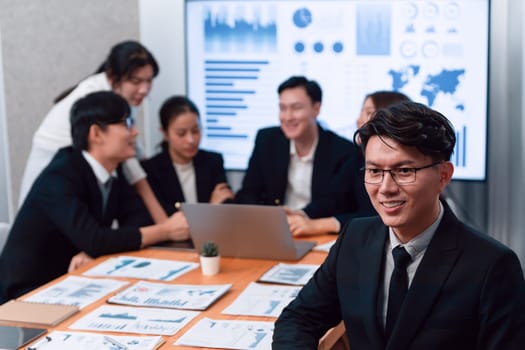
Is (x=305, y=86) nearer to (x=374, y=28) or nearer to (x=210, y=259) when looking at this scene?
(x=374, y=28)

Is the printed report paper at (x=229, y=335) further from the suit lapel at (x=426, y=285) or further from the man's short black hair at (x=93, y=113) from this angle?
the man's short black hair at (x=93, y=113)

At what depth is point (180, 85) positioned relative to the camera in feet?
16.2

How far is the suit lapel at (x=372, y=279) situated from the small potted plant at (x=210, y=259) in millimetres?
955

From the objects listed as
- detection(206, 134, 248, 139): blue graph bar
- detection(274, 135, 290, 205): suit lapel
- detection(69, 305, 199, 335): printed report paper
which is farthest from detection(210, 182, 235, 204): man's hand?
detection(69, 305, 199, 335): printed report paper

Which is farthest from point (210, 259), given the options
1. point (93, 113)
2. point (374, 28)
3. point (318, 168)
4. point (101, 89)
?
point (374, 28)

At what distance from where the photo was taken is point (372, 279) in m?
1.90

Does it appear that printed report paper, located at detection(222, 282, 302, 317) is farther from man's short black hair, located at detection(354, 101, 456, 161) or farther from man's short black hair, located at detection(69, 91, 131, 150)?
man's short black hair, located at detection(69, 91, 131, 150)

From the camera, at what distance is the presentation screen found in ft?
14.2

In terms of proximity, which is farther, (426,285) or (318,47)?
(318,47)

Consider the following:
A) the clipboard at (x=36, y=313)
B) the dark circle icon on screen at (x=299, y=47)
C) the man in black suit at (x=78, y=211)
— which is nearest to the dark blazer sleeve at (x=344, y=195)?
the man in black suit at (x=78, y=211)

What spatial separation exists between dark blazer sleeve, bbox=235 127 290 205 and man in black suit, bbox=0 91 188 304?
824 millimetres

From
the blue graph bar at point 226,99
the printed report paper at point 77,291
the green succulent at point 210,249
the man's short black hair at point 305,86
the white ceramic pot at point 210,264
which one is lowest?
the printed report paper at point 77,291

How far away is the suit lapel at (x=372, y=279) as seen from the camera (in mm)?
1862

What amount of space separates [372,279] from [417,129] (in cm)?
40
